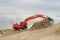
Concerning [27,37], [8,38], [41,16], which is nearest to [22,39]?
[27,37]

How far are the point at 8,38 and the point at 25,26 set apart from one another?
8.19 m

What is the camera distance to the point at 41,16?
3734 cm

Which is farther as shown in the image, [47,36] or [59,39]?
[47,36]

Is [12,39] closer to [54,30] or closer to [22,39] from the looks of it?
[22,39]

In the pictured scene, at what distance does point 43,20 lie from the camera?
3922 cm

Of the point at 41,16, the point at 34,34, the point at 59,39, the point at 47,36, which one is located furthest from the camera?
the point at 41,16

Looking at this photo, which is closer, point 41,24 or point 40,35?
point 40,35

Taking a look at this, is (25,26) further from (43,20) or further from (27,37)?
(27,37)

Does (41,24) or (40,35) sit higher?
(41,24)

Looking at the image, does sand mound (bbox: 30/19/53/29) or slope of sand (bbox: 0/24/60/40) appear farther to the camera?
sand mound (bbox: 30/19/53/29)

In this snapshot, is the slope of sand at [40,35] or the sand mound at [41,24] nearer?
the slope of sand at [40,35]

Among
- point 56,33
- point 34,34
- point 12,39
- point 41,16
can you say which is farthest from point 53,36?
point 41,16

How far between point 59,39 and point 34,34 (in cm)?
427

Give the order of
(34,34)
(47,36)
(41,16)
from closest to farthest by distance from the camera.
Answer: (47,36)
(34,34)
(41,16)
